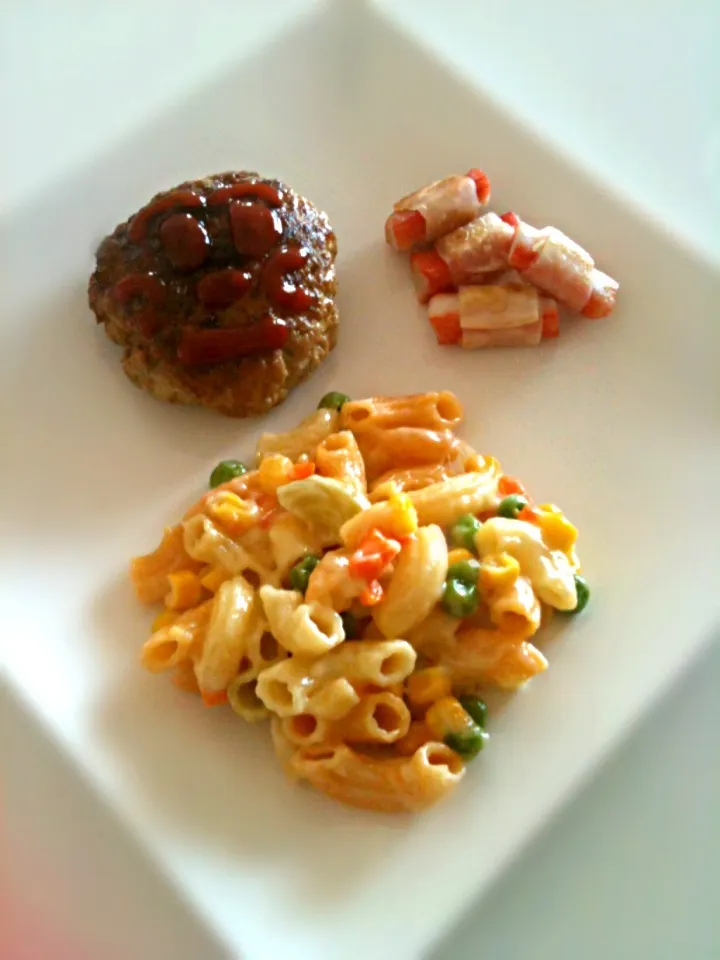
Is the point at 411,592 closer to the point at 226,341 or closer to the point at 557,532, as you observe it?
the point at 557,532

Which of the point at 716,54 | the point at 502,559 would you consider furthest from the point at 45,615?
the point at 716,54

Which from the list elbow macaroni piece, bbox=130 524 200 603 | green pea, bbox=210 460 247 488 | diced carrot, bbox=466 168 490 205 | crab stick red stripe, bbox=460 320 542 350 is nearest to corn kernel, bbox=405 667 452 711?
elbow macaroni piece, bbox=130 524 200 603

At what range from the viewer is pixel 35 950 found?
199cm

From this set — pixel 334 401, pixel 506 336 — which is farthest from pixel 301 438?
pixel 506 336

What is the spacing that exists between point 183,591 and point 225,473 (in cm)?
34

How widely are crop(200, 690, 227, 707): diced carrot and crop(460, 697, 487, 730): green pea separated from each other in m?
0.50

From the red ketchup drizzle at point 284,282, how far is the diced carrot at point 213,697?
99 centimetres

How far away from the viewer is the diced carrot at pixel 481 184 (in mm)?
2809

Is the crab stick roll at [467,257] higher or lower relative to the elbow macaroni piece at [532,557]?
higher

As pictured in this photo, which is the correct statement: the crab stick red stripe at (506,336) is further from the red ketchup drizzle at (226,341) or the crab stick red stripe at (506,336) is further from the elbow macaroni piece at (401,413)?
the red ketchup drizzle at (226,341)

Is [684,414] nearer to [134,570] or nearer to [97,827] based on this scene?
[134,570]

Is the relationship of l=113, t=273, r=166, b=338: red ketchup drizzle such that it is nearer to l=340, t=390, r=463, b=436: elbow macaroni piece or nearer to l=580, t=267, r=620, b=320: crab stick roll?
l=340, t=390, r=463, b=436: elbow macaroni piece

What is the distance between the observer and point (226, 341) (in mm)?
2555

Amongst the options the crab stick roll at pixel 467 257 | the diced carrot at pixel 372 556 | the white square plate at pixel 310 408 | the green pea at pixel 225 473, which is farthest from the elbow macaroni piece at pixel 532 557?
the crab stick roll at pixel 467 257
